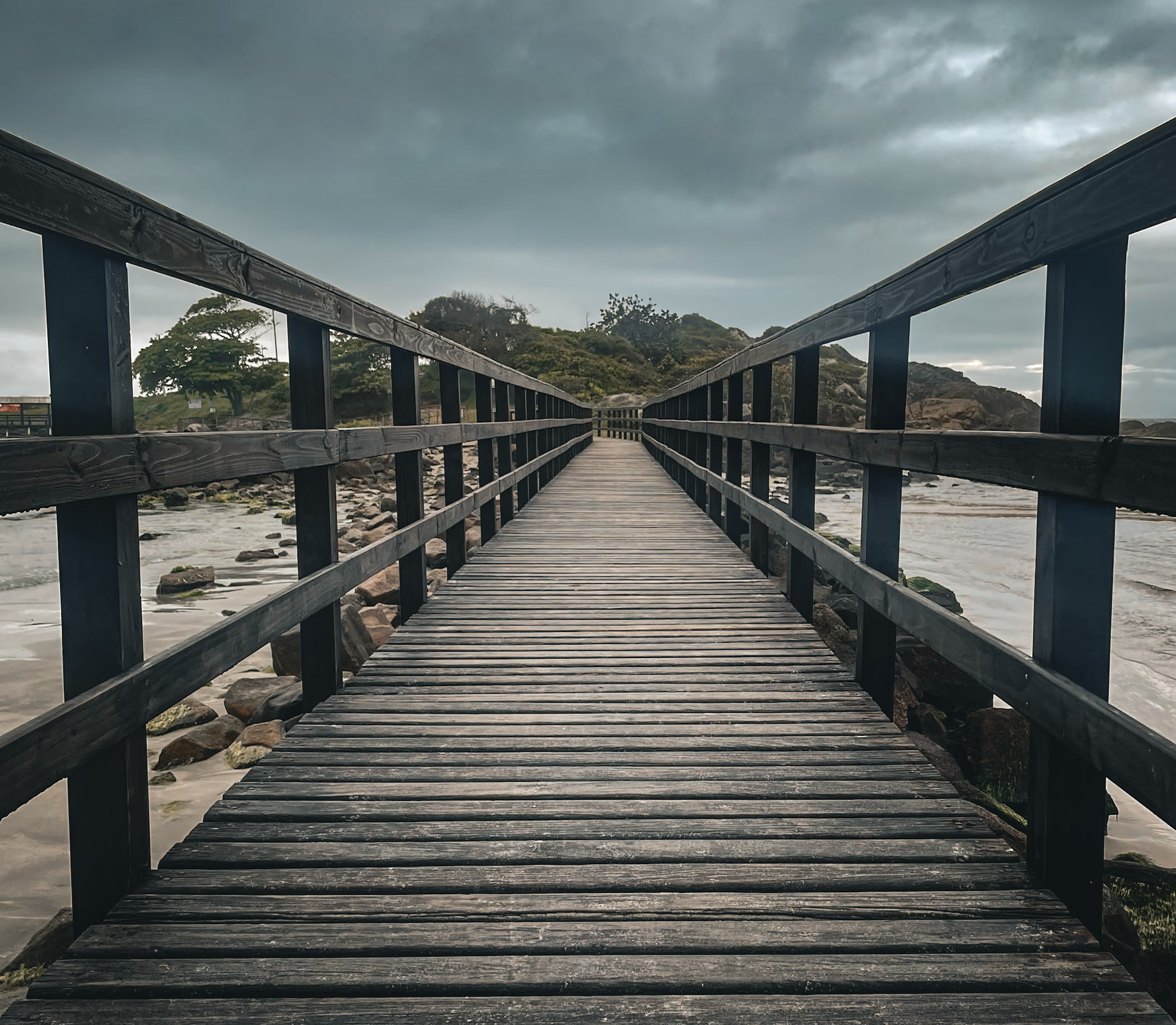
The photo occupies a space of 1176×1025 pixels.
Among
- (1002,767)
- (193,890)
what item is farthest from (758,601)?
(193,890)

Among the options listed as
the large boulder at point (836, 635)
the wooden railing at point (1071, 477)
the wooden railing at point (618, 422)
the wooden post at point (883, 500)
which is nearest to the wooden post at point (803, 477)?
the large boulder at point (836, 635)

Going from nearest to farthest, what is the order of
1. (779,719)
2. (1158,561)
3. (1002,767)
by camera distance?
(779,719), (1002,767), (1158,561)

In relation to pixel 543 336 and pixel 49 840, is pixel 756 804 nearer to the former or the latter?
pixel 49 840

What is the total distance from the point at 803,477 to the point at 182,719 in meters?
3.38

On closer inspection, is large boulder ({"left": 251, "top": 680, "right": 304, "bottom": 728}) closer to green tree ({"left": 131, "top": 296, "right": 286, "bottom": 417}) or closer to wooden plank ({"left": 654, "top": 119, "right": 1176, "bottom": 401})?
wooden plank ({"left": 654, "top": 119, "right": 1176, "bottom": 401})

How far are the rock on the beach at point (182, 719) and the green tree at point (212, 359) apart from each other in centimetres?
4814

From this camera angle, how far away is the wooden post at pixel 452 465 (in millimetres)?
4832

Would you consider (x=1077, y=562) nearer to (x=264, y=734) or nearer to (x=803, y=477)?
(x=803, y=477)

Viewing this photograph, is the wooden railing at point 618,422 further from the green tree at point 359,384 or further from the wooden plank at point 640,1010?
the wooden plank at point 640,1010

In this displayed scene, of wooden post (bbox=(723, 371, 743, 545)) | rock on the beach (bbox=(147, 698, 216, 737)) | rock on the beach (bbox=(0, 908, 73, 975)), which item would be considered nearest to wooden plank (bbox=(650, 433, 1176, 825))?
rock on the beach (bbox=(0, 908, 73, 975))

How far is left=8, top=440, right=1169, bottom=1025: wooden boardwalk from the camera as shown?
58.4 inches

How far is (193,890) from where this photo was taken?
5.91ft

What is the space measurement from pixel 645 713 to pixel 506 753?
556mm

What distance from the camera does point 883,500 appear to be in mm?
2850
